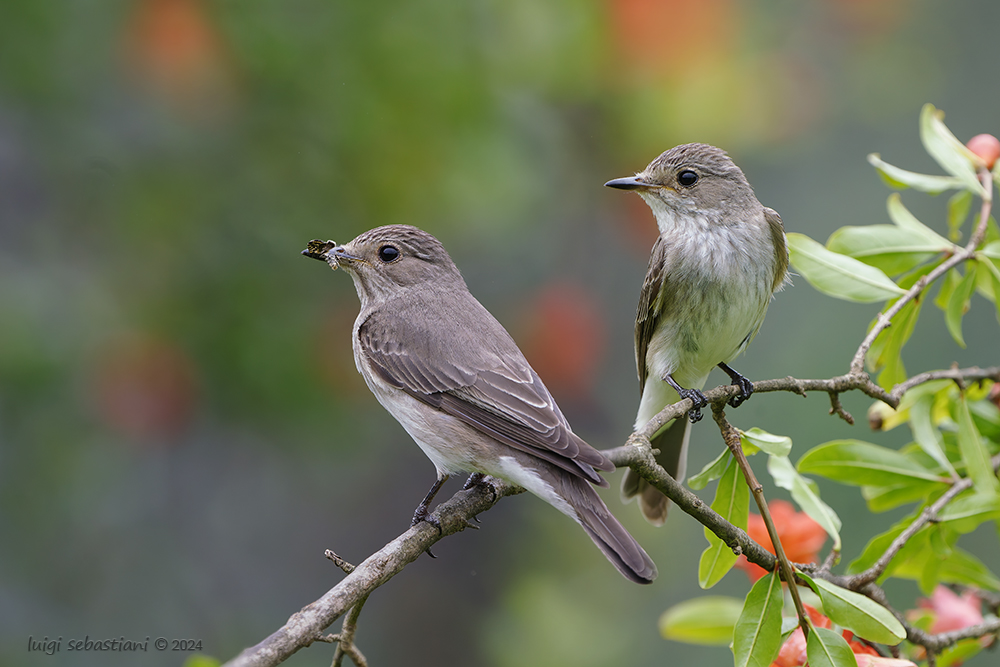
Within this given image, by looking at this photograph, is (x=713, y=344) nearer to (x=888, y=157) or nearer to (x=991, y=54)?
(x=888, y=157)

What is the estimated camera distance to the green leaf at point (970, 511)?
2.35m

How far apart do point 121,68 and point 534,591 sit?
10.3ft

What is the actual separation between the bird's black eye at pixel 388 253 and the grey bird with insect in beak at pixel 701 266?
86 cm

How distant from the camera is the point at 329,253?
3.05m

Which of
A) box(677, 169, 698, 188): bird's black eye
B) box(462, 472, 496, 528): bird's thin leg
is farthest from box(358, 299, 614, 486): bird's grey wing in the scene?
box(677, 169, 698, 188): bird's black eye

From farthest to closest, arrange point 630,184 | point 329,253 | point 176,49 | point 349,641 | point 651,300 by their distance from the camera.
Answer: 1. point 176,49
2. point 651,300
3. point 630,184
4. point 329,253
5. point 349,641

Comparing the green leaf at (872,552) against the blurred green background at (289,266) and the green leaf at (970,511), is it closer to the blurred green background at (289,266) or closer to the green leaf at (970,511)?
the green leaf at (970,511)

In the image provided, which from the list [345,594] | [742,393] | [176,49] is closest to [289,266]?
[176,49]

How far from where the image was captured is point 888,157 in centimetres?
890

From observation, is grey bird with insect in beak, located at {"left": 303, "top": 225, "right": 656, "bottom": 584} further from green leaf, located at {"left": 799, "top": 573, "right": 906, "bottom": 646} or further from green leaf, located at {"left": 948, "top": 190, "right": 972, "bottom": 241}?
green leaf, located at {"left": 948, "top": 190, "right": 972, "bottom": 241}

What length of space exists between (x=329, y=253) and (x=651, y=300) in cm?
122

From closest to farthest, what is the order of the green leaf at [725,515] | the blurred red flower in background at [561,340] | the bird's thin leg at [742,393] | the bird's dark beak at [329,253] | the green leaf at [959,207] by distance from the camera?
the green leaf at [725,515] < the bird's thin leg at [742,393] < the green leaf at [959,207] < the bird's dark beak at [329,253] < the blurred red flower in background at [561,340]

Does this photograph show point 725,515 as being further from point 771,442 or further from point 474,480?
point 474,480

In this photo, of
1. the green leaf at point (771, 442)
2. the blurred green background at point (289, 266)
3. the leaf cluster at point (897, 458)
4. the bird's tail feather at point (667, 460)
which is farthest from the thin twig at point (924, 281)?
the blurred green background at point (289, 266)
